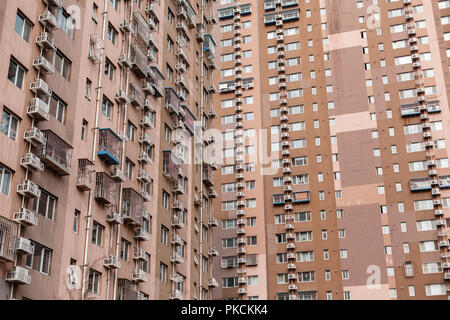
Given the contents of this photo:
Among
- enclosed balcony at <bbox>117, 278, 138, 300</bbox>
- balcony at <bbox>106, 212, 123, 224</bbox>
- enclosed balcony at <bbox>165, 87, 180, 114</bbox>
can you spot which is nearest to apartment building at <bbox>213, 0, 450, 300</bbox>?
enclosed balcony at <bbox>165, 87, 180, 114</bbox>

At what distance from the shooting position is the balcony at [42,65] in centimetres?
3052

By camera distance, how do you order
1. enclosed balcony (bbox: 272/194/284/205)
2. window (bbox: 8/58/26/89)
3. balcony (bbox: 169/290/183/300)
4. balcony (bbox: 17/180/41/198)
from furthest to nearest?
1. enclosed balcony (bbox: 272/194/284/205)
2. balcony (bbox: 169/290/183/300)
3. window (bbox: 8/58/26/89)
4. balcony (bbox: 17/180/41/198)

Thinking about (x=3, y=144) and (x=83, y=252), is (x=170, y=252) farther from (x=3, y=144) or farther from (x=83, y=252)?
(x=3, y=144)

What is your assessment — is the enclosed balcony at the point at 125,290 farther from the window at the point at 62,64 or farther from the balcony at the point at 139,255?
the window at the point at 62,64

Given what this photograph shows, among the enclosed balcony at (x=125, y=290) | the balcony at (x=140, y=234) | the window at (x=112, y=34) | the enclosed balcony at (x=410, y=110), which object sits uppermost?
the enclosed balcony at (x=410, y=110)

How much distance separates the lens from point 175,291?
43625 mm

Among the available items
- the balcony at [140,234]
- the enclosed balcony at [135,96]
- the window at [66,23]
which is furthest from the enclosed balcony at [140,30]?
the balcony at [140,234]

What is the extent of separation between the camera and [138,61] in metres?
42.2

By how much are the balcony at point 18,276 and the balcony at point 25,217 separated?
2.15 m

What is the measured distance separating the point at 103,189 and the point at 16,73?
8.63 m

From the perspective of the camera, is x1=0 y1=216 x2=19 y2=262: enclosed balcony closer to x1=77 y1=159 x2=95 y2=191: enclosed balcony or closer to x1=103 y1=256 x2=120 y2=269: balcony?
x1=77 y1=159 x2=95 y2=191: enclosed balcony

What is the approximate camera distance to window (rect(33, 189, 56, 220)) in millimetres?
29547

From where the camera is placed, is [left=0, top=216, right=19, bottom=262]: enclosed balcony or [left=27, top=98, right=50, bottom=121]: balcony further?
[left=27, top=98, right=50, bottom=121]: balcony

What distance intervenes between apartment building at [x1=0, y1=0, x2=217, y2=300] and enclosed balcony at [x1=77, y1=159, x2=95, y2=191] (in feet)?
0.26
